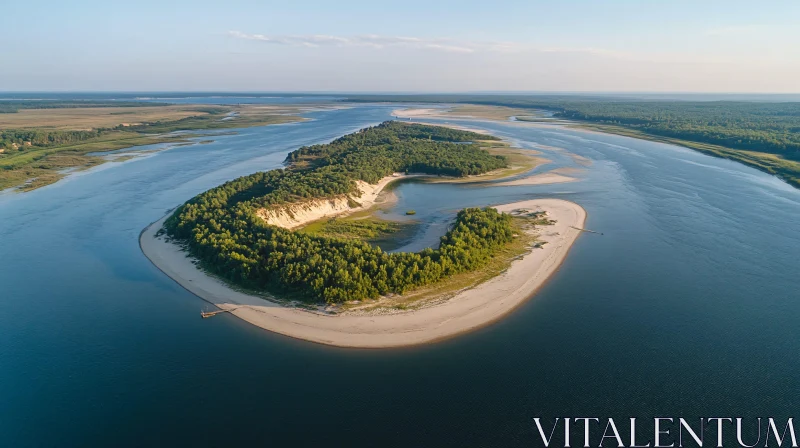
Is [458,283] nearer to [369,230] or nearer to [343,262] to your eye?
[343,262]

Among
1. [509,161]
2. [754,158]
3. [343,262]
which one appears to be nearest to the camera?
[343,262]

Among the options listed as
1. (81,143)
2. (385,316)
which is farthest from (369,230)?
(81,143)

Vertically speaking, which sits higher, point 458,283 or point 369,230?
point 369,230

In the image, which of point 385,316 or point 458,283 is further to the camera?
point 458,283

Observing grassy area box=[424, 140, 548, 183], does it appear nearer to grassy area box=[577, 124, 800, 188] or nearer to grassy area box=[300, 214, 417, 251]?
grassy area box=[300, 214, 417, 251]

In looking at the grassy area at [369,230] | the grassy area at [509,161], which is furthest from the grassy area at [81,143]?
the grassy area at [509,161]

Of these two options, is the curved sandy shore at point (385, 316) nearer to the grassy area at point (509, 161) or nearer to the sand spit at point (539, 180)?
the sand spit at point (539, 180)
